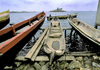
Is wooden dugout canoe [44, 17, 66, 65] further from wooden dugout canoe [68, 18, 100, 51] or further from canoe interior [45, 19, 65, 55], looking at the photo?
wooden dugout canoe [68, 18, 100, 51]

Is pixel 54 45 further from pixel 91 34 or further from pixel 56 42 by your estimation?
pixel 91 34

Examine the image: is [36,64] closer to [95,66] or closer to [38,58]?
[38,58]

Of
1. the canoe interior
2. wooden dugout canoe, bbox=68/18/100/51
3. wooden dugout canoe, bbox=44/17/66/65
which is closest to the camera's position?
wooden dugout canoe, bbox=44/17/66/65

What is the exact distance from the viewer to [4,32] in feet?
15.8

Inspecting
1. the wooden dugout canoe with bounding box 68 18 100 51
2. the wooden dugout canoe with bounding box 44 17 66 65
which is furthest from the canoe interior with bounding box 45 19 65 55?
the wooden dugout canoe with bounding box 68 18 100 51

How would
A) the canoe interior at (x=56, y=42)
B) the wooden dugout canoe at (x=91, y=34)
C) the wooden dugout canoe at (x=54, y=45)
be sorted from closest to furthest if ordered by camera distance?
the wooden dugout canoe at (x=54, y=45), the canoe interior at (x=56, y=42), the wooden dugout canoe at (x=91, y=34)

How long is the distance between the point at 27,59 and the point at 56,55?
1.88m

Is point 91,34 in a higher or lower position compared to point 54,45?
higher

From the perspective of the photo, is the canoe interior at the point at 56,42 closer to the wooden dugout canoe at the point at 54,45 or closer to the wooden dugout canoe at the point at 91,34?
the wooden dugout canoe at the point at 54,45

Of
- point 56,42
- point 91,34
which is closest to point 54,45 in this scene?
point 56,42

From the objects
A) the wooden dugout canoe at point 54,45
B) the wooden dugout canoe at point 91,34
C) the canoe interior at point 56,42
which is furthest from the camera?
the wooden dugout canoe at point 91,34

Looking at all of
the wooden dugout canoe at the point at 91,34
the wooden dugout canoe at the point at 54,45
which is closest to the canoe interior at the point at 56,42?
the wooden dugout canoe at the point at 54,45

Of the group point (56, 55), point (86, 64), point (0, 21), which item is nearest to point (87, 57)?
point (86, 64)

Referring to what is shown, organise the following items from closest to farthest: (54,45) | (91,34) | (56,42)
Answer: (54,45)
(56,42)
(91,34)
